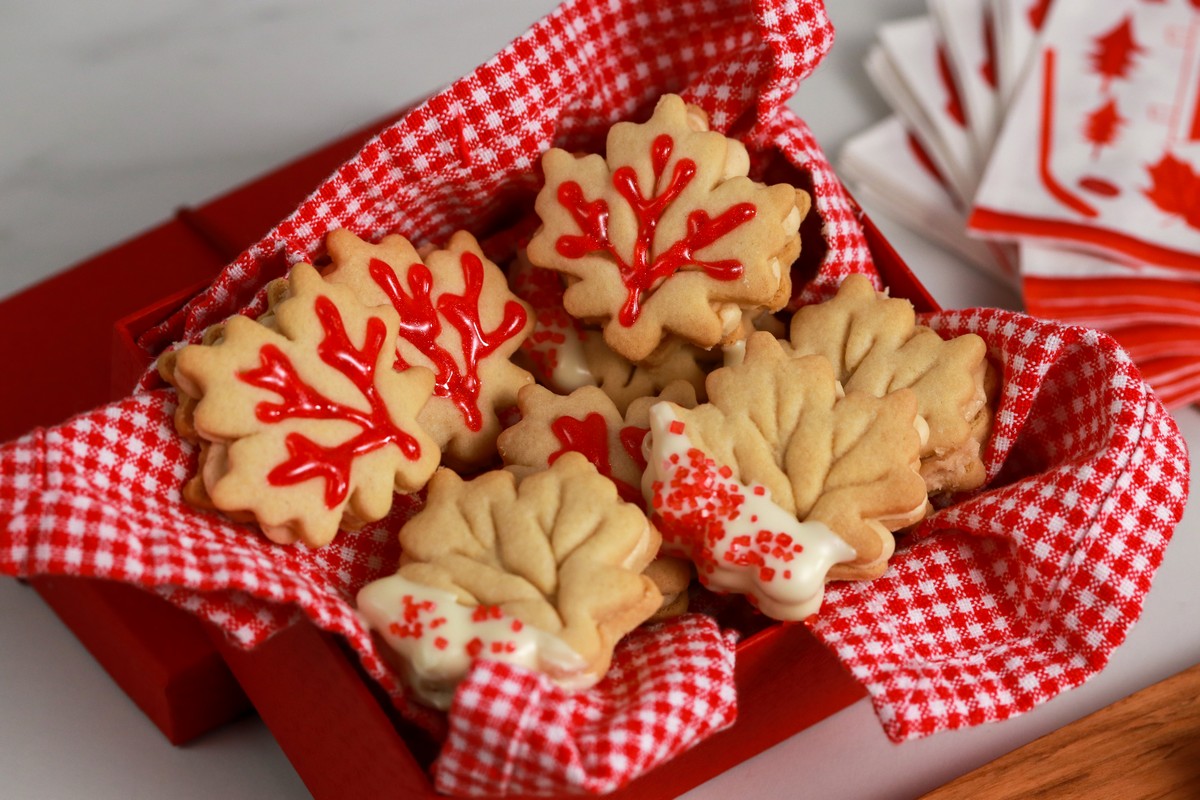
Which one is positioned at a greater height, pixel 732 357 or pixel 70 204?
pixel 70 204

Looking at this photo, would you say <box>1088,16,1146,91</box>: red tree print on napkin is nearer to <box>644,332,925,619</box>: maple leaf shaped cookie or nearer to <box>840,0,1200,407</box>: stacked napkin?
<box>840,0,1200,407</box>: stacked napkin

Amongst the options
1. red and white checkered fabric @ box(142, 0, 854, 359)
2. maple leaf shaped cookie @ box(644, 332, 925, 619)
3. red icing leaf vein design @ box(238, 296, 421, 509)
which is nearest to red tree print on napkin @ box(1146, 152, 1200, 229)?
red and white checkered fabric @ box(142, 0, 854, 359)

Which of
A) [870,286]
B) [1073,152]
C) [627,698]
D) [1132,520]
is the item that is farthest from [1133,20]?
[627,698]

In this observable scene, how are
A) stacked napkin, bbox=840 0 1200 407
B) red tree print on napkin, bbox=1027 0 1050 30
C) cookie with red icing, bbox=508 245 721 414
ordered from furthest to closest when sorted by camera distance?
1. red tree print on napkin, bbox=1027 0 1050 30
2. stacked napkin, bbox=840 0 1200 407
3. cookie with red icing, bbox=508 245 721 414

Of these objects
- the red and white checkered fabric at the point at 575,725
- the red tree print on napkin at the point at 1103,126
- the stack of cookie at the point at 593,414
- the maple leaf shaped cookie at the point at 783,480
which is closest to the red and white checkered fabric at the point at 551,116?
the stack of cookie at the point at 593,414

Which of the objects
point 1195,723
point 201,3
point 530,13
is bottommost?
point 1195,723

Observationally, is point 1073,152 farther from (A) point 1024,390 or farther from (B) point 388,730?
(B) point 388,730

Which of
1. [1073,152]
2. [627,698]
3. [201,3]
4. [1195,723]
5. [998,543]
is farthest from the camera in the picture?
[201,3]

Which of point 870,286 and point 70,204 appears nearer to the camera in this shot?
point 870,286
